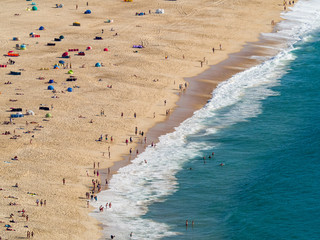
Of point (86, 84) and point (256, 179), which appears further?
point (86, 84)

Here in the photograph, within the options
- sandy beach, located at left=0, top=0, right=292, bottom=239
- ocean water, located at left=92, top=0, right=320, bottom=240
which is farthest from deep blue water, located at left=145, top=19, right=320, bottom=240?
sandy beach, located at left=0, top=0, right=292, bottom=239

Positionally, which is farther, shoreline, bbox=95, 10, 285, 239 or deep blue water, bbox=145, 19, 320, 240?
shoreline, bbox=95, 10, 285, 239

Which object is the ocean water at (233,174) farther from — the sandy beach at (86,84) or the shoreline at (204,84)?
the sandy beach at (86,84)

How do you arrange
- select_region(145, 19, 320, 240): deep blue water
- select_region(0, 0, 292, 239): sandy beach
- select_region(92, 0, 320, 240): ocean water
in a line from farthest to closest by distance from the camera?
1. select_region(0, 0, 292, 239): sandy beach
2. select_region(92, 0, 320, 240): ocean water
3. select_region(145, 19, 320, 240): deep blue water

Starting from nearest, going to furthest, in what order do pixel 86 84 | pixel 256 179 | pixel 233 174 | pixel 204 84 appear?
pixel 256 179, pixel 233 174, pixel 86 84, pixel 204 84

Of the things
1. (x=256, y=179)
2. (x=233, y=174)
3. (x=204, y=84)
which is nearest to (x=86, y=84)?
(x=204, y=84)

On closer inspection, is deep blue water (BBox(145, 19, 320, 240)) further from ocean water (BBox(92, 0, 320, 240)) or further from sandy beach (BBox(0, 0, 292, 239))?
sandy beach (BBox(0, 0, 292, 239))

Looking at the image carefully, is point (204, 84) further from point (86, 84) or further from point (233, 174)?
point (233, 174)
